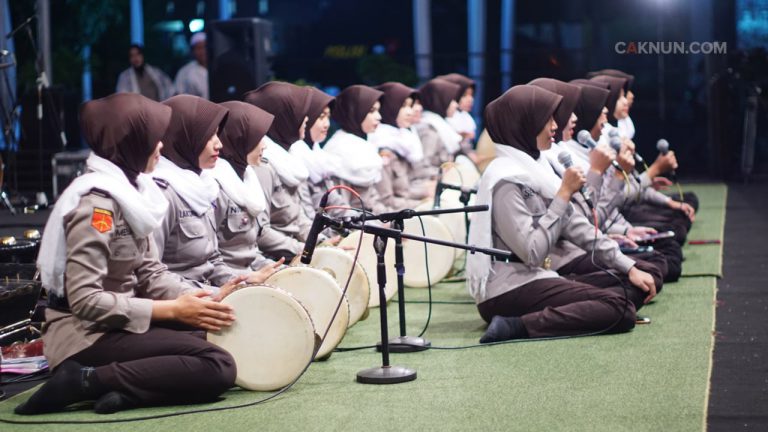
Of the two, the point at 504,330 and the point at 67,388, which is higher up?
the point at 67,388

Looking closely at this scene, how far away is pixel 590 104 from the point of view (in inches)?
295

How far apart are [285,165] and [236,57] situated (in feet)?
11.7

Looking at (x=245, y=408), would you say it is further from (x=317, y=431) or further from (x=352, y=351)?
(x=352, y=351)

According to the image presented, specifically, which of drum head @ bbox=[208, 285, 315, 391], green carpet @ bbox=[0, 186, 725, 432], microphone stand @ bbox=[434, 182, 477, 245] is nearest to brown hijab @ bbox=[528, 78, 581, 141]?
microphone stand @ bbox=[434, 182, 477, 245]

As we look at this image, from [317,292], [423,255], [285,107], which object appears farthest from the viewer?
[423,255]

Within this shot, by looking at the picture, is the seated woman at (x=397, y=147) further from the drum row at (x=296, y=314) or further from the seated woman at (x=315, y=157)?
the drum row at (x=296, y=314)

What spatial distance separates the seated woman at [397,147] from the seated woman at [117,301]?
3.95m

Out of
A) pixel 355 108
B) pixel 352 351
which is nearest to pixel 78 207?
pixel 352 351

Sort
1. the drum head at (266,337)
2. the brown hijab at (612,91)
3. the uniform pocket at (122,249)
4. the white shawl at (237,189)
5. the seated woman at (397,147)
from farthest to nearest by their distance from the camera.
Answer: the brown hijab at (612,91), the seated woman at (397,147), the white shawl at (237,189), the drum head at (266,337), the uniform pocket at (122,249)

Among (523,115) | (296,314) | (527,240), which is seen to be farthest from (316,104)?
(296,314)

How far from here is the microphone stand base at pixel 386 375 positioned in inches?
192

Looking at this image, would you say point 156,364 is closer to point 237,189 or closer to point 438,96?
point 237,189

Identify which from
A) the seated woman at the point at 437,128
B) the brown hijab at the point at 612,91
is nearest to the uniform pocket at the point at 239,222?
the seated woman at the point at 437,128

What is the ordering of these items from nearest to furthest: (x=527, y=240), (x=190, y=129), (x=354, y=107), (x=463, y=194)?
(x=190, y=129) → (x=527, y=240) → (x=463, y=194) → (x=354, y=107)
